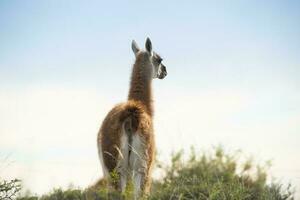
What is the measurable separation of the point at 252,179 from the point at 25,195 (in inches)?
202

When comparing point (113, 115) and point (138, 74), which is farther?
point (138, 74)

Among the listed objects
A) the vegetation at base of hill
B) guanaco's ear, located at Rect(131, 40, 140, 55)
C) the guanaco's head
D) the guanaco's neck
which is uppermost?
guanaco's ear, located at Rect(131, 40, 140, 55)

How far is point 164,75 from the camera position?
1226cm

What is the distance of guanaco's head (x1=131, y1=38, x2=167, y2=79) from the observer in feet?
37.8

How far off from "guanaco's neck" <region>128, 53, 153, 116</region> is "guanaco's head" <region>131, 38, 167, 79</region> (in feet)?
0.56

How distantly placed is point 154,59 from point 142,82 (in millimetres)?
1329

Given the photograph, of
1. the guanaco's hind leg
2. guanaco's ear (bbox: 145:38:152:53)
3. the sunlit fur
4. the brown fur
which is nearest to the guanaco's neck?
guanaco's ear (bbox: 145:38:152:53)

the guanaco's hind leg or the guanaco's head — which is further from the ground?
the guanaco's head

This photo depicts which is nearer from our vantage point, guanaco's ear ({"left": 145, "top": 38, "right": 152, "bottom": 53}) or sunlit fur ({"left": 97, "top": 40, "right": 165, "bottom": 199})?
sunlit fur ({"left": 97, "top": 40, "right": 165, "bottom": 199})

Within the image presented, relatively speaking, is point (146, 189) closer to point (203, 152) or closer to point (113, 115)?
point (113, 115)

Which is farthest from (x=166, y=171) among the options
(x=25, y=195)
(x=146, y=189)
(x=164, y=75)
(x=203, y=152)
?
(x=25, y=195)

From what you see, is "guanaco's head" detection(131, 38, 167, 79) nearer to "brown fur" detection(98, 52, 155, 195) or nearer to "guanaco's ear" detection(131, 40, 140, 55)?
"guanaco's ear" detection(131, 40, 140, 55)

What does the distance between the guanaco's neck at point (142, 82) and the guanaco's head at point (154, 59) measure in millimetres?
170

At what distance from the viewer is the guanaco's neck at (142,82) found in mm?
10227
